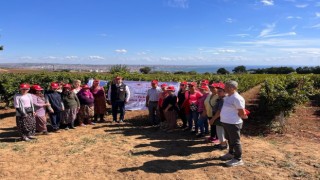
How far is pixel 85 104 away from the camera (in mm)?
9695

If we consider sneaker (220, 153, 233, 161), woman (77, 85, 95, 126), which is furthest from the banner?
sneaker (220, 153, 233, 161)

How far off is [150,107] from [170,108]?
1.15 m

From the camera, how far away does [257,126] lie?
9.73 meters

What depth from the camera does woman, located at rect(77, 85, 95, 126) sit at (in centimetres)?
965

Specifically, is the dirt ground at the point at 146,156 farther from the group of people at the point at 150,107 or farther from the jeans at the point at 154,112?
the jeans at the point at 154,112

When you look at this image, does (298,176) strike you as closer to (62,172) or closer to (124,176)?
(124,176)

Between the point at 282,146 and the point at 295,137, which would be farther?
the point at 295,137

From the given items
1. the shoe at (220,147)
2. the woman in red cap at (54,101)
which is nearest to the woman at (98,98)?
the woman in red cap at (54,101)

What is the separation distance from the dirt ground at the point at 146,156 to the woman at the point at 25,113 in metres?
0.31

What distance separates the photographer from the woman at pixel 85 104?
31.7 feet

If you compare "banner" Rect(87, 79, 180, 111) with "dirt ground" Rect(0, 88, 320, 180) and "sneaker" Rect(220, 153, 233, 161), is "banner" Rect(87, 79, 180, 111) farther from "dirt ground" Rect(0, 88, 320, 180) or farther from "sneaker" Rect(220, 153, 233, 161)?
"sneaker" Rect(220, 153, 233, 161)

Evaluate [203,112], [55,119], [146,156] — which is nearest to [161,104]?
[203,112]

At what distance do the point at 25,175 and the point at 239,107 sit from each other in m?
4.14

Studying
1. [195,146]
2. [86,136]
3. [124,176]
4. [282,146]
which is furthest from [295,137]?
[86,136]
